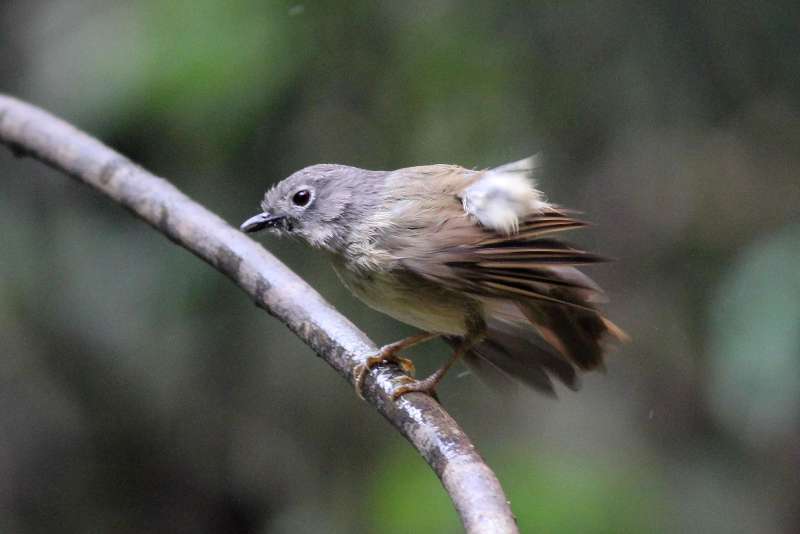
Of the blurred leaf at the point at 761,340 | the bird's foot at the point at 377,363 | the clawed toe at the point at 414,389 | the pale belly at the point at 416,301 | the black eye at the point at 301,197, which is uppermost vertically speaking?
the black eye at the point at 301,197

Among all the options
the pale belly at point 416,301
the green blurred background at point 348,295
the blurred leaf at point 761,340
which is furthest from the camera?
the green blurred background at point 348,295

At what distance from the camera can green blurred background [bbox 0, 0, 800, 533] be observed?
3.89 metres

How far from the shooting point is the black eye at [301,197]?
348cm

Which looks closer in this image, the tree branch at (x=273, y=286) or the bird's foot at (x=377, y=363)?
the tree branch at (x=273, y=286)

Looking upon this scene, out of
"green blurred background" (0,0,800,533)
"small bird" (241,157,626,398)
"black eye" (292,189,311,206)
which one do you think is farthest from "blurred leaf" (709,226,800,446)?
"black eye" (292,189,311,206)

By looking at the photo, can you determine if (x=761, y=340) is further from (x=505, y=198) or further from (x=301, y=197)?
(x=301, y=197)

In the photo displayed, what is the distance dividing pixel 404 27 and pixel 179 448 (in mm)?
2398

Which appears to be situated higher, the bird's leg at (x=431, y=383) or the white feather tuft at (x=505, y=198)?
the white feather tuft at (x=505, y=198)

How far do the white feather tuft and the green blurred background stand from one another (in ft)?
2.54

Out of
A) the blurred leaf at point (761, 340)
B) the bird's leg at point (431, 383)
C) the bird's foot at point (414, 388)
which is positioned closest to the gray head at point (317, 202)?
the bird's leg at point (431, 383)

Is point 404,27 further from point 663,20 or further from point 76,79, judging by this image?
point 76,79

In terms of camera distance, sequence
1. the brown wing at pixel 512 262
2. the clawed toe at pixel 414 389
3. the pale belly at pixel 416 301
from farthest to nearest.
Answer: the pale belly at pixel 416 301 → the brown wing at pixel 512 262 → the clawed toe at pixel 414 389

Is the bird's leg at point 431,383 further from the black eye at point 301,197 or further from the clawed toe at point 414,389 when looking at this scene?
the black eye at point 301,197

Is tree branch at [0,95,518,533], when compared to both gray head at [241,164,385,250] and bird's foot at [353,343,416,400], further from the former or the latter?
gray head at [241,164,385,250]
